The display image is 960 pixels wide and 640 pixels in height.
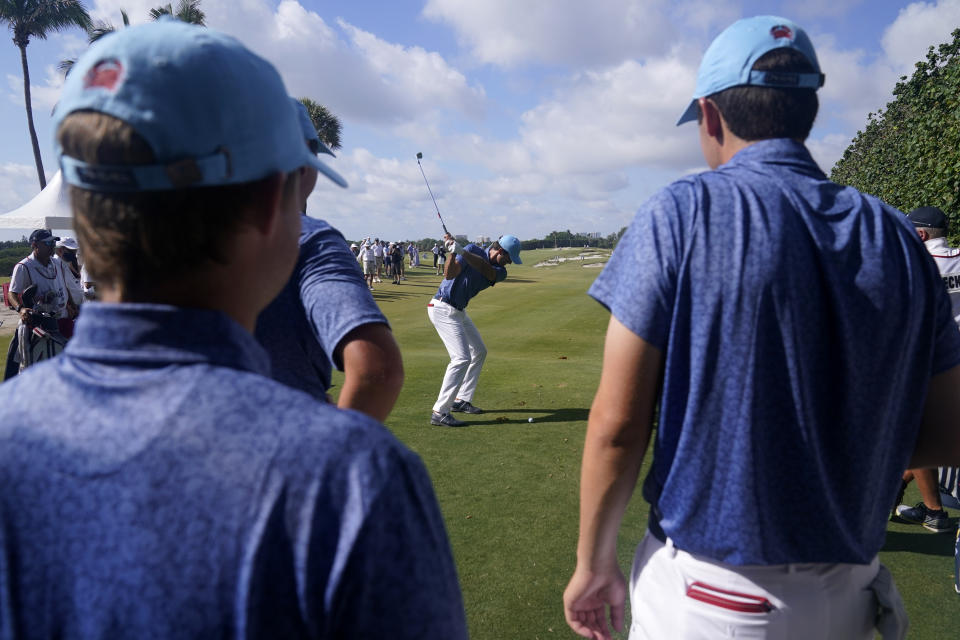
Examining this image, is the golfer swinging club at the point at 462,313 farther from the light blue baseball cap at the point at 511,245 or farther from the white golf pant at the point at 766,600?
the white golf pant at the point at 766,600

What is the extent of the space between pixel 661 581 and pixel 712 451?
1.46 feet

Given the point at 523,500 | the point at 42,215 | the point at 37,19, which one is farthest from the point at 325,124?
the point at 523,500

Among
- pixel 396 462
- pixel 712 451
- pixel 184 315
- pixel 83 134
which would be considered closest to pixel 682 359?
pixel 712 451

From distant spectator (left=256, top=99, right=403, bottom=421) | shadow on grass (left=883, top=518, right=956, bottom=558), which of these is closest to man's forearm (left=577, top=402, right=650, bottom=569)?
distant spectator (left=256, top=99, right=403, bottom=421)

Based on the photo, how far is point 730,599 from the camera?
5.55 feet

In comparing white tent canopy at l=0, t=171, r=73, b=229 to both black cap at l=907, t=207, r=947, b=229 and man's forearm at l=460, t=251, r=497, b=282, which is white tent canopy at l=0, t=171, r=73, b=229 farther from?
black cap at l=907, t=207, r=947, b=229

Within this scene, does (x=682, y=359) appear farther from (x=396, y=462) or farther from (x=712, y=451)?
(x=396, y=462)

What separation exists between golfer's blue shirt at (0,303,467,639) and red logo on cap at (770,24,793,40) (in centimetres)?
164

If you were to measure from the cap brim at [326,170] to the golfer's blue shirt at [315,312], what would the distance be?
71cm

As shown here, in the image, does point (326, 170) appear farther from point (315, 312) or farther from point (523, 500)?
point (523, 500)

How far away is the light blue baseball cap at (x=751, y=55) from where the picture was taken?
176 centimetres

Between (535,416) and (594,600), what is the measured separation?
619 cm

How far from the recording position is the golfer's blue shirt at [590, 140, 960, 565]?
158 centimetres

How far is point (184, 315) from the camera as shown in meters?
0.90
